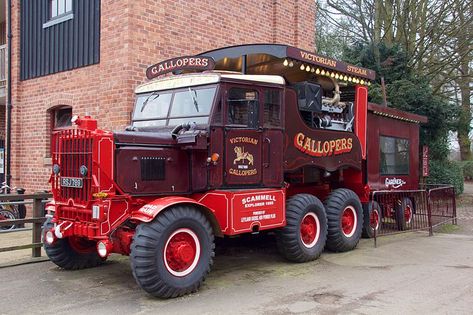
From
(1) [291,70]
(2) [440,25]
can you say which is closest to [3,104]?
(1) [291,70]

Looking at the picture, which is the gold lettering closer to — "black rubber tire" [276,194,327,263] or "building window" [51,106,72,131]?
"black rubber tire" [276,194,327,263]

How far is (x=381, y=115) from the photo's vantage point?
10258 millimetres

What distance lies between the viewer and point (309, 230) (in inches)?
302

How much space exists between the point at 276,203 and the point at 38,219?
3.71 metres

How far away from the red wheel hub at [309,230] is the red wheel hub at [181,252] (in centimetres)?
214

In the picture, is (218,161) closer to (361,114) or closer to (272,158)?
(272,158)

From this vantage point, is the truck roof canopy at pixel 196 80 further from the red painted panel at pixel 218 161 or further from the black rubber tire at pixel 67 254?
the black rubber tire at pixel 67 254

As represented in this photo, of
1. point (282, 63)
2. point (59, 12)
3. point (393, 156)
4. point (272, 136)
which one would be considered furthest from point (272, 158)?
point (59, 12)

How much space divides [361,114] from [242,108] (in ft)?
10.8

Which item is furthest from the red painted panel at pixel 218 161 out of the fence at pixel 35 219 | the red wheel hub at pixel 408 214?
the red wheel hub at pixel 408 214

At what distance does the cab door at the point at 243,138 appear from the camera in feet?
21.6

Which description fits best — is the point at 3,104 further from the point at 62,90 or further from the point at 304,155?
the point at 304,155

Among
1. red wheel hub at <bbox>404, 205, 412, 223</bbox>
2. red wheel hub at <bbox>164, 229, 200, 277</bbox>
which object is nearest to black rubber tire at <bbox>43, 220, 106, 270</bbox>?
red wheel hub at <bbox>164, 229, 200, 277</bbox>

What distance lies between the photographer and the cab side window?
6.62 meters
